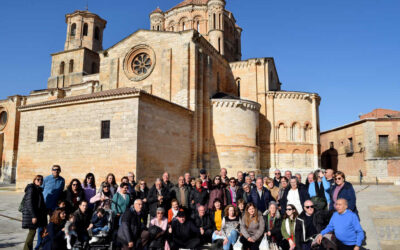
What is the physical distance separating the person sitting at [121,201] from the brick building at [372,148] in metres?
27.1

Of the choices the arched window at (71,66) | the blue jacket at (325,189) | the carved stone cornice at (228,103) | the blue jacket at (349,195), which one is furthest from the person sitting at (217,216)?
the arched window at (71,66)

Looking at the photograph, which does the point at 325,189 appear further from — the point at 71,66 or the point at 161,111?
the point at 71,66

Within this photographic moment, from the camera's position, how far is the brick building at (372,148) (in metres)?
27.3

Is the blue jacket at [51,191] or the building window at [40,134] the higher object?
the building window at [40,134]

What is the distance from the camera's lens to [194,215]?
7117 mm

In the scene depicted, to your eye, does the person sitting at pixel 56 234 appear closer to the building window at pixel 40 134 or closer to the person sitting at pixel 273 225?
the person sitting at pixel 273 225

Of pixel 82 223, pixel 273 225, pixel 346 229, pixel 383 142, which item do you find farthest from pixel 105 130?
pixel 383 142

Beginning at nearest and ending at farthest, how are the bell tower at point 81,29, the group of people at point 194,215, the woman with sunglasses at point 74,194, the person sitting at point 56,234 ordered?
the person sitting at point 56,234 < the group of people at point 194,215 < the woman with sunglasses at point 74,194 < the bell tower at point 81,29

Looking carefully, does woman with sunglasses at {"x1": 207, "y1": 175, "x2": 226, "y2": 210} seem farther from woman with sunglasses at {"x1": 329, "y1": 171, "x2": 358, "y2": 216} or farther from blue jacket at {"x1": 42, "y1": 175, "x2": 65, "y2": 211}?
blue jacket at {"x1": 42, "y1": 175, "x2": 65, "y2": 211}

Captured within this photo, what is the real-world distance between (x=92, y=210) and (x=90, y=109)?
34.5ft

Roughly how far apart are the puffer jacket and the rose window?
17.0 metres

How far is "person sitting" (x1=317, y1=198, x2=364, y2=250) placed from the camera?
15.2 feet

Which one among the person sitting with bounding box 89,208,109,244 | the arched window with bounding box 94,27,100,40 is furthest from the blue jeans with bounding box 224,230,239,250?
the arched window with bounding box 94,27,100,40

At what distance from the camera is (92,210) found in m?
6.36
